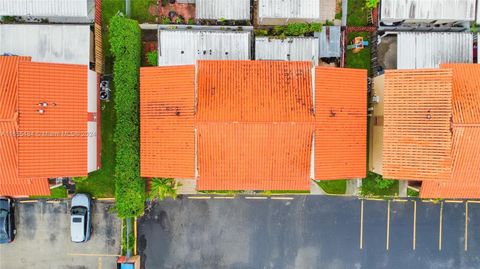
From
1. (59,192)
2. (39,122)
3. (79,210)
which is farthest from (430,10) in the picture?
(59,192)

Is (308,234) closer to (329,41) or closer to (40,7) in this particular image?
(329,41)

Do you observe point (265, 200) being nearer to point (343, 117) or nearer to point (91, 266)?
point (343, 117)

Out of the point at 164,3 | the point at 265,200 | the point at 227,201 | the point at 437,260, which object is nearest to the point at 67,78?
the point at 164,3

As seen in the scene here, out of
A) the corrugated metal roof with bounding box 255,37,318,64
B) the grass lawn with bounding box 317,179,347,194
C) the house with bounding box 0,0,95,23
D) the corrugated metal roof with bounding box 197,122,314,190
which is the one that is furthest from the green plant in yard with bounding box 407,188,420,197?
the house with bounding box 0,0,95,23

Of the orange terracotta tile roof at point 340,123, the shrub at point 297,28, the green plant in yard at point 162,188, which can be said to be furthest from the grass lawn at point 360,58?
the green plant in yard at point 162,188

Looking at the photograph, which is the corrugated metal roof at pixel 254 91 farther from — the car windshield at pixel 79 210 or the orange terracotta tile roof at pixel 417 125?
the car windshield at pixel 79 210

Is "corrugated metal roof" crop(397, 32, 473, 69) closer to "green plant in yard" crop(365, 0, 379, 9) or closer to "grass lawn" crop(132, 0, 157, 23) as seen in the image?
"green plant in yard" crop(365, 0, 379, 9)
